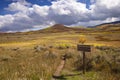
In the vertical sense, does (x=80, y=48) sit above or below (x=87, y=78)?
above

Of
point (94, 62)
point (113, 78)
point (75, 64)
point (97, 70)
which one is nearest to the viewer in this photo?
point (113, 78)

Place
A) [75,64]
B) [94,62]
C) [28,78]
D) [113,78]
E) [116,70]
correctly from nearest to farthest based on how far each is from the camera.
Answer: [28,78]
[113,78]
[116,70]
[94,62]
[75,64]

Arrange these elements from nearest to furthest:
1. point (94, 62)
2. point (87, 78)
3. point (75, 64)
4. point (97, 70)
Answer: point (87, 78) → point (97, 70) → point (94, 62) → point (75, 64)

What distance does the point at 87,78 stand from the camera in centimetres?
1147

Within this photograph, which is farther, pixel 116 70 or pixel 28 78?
pixel 116 70

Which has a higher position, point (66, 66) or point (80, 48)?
point (80, 48)

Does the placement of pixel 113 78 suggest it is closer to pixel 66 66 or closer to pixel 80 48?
pixel 80 48

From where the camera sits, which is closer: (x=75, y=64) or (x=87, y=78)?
(x=87, y=78)

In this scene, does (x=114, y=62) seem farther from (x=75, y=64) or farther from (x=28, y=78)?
(x=28, y=78)

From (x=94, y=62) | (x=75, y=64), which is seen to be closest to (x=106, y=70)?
(x=94, y=62)

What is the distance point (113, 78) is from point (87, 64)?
398 cm

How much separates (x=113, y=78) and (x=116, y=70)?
Answer: 2.05 metres

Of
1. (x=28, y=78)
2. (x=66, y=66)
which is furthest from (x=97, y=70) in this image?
(x=28, y=78)

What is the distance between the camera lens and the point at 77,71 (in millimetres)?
13945
